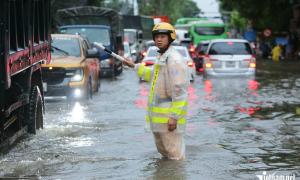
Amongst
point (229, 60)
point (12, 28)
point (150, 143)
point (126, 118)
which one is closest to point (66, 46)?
point (126, 118)

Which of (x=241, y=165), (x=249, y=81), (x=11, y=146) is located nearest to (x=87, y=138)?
(x=11, y=146)

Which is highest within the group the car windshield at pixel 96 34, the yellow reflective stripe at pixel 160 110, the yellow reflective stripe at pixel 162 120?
the yellow reflective stripe at pixel 160 110

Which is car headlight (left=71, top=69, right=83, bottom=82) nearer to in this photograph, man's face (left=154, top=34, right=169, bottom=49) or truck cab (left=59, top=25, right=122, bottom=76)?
man's face (left=154, top=34, right=169, bottom=49)

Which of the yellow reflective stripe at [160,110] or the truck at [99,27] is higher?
the yellow reflective stripe at [160,110]

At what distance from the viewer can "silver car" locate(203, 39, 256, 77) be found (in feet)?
94.1

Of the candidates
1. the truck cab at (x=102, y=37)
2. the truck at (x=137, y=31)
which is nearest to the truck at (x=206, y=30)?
the truck at (x=137, y=31)

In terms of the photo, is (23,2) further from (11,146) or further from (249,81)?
(249,81)

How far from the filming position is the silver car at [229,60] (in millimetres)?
28672

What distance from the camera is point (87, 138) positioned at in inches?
501

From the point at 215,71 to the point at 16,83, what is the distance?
18.3 meters

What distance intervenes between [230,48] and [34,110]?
57.6 feet

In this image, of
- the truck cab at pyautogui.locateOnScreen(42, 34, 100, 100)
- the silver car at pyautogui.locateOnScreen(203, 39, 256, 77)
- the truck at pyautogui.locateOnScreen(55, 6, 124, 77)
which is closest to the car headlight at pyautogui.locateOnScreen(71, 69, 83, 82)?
the truck cab at pyautogui.locateOnScreen(42, 34, 100, 100)

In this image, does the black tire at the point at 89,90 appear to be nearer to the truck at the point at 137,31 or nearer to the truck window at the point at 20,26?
the truck window at the point at 20,26

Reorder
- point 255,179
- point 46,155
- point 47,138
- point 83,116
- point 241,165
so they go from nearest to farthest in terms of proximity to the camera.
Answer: point 255,179 → point 241,165 → point 46,155 → point 47,138 → point 83,116
